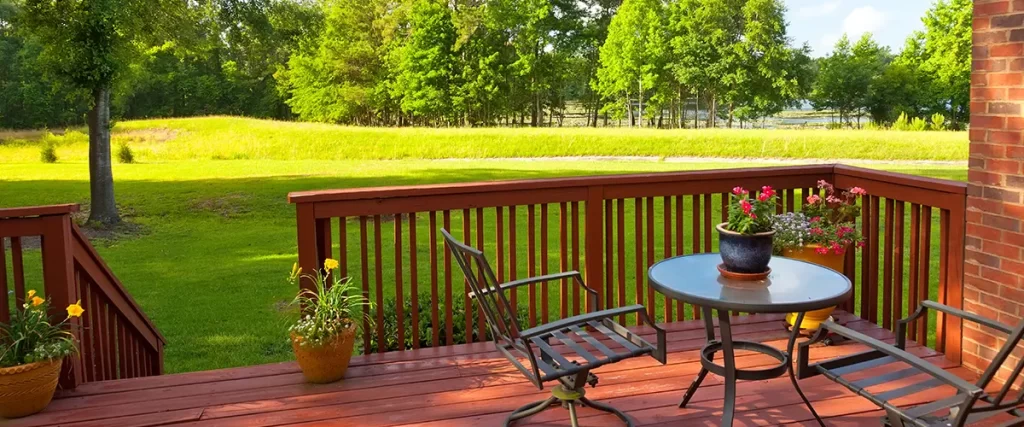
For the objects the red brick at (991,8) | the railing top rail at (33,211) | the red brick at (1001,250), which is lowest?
the red brick at (1001,250)

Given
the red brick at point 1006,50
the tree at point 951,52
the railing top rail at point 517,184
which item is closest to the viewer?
the red brick at point 1006,50

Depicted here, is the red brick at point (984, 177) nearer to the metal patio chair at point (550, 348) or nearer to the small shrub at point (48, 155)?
the metal patio chair at point (550, 348)

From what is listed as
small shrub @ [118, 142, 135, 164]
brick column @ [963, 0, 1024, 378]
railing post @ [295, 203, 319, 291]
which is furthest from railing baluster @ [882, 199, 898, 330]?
small shrub @ [118, 142, 135, 164]

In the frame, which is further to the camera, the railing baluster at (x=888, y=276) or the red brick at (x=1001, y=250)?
the railing baluster at (x=888, y=276)

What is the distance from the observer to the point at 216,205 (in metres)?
14.1

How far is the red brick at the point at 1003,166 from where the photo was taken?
10.4 feet

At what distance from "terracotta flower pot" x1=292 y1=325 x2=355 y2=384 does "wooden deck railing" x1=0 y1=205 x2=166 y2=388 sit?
0.95m

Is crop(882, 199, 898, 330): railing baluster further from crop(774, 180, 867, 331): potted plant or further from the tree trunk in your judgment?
the tree trunk

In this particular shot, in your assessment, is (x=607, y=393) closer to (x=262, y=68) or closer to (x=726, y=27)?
(x=726, y=27)

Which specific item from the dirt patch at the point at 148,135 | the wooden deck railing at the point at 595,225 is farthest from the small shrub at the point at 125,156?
the wooden deck railing at the point at 595,225

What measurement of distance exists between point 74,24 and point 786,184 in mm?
9231

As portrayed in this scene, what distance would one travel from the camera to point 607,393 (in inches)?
130

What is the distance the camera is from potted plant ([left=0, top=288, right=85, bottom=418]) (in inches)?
119

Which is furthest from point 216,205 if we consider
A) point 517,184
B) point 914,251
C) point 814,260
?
point 914,251
